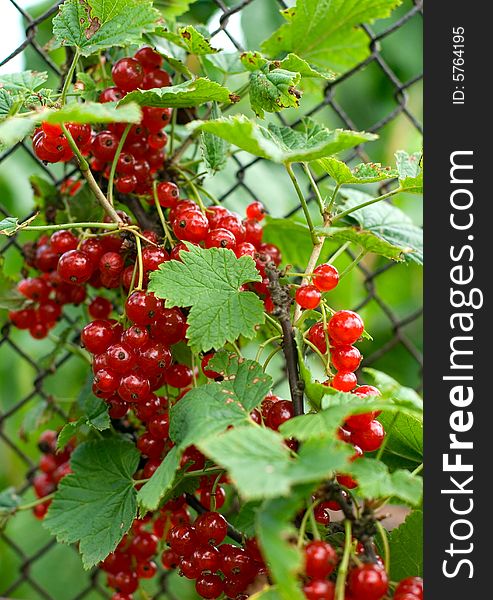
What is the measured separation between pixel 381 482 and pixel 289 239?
1.97 ft

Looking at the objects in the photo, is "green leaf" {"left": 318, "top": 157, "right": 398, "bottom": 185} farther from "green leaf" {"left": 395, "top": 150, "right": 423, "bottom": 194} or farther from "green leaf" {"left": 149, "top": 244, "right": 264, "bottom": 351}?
"green leaf" {"left": 149, "top": 244, "right": 264, "bottom": 351}

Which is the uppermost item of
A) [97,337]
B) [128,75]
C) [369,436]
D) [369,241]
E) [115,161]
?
[128,75]

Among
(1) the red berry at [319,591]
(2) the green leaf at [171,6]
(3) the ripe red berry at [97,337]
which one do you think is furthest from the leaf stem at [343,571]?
(2) the green leaf at [171,6]

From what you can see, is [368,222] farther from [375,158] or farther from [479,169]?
[375,158]

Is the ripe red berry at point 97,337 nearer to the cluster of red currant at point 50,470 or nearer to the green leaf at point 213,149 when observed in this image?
the green leaf at point 213,149

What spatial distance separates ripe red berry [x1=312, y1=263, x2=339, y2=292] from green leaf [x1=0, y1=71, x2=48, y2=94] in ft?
1.19

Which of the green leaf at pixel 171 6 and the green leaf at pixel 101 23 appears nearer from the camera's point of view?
the green leaf at pixel 101 23

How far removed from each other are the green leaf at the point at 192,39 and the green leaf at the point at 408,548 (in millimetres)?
576

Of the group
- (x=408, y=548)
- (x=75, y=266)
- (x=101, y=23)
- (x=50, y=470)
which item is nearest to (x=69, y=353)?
(x=50, y=470)

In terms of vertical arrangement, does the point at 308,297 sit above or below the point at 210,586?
above

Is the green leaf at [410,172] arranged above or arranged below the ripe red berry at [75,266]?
above

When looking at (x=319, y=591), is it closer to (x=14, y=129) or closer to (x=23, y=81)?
(x=14, y=129)

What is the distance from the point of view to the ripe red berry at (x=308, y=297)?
733mm

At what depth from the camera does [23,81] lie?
831 mm
